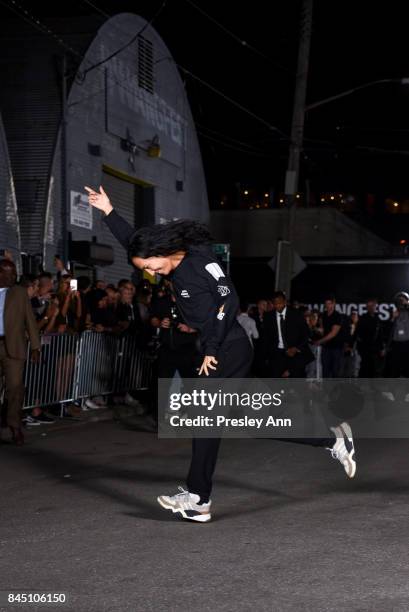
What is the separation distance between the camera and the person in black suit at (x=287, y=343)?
1498cm

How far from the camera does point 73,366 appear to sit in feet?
48.0

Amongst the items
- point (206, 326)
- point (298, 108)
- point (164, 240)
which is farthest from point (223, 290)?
point (298, 108)

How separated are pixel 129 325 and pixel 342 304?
11944mm

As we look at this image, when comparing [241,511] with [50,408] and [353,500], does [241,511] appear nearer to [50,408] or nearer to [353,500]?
[353,500]

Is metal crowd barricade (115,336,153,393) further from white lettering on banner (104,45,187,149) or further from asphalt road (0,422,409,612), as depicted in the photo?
white lettering on banner (104,45,187,149)

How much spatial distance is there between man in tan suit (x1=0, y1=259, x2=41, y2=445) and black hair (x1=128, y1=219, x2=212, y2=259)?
4.88 metres

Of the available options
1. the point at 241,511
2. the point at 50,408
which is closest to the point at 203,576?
the point at 241,511

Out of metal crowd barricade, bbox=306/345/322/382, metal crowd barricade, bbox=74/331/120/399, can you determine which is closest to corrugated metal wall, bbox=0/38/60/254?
metal crowd barricade, bbox=306/345/322/382

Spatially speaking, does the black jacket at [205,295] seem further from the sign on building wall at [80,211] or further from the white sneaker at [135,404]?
the sign on building wall at [80,211]

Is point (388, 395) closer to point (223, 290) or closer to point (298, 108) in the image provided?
point (298, 108)

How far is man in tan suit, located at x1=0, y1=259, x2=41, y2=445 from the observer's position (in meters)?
11.5

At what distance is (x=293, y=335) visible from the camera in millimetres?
15016

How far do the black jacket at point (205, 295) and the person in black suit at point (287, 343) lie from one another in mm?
8154
